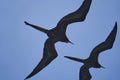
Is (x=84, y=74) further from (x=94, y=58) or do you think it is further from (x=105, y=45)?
(x=105, y=45)

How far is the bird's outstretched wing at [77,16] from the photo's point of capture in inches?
714

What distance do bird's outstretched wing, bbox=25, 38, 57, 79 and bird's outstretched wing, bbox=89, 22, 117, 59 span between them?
206 cm

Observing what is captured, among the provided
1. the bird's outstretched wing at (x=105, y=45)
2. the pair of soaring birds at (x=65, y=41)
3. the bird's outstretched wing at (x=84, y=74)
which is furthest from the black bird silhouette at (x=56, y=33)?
the bird's outstretched wing at (x=84, y=74)

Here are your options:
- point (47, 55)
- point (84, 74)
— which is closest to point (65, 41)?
point (47, 55)

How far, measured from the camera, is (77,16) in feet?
61.5

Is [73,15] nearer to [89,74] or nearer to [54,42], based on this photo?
[54,42]

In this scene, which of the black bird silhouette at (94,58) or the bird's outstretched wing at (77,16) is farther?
the black bird silhouette at (94,58)

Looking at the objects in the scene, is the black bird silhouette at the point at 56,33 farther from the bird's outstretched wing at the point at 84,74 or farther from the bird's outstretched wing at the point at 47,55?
the bird's outstretched wing at the point at 84,74

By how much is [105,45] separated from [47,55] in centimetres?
311

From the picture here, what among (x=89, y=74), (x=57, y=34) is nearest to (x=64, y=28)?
(x=57, y=34)

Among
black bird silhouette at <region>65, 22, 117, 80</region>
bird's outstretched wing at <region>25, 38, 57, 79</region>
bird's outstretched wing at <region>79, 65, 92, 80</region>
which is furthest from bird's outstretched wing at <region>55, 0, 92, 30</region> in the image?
bird's outstretched wing at <region>79, 65, 92, 80</region>

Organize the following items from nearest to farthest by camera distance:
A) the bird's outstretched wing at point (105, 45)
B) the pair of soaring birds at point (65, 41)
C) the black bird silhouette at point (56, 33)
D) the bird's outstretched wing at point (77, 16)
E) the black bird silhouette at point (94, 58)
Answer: the bird's outstretched wing at point (77, 16), the black bird silhouette at point (56, 33), the pair of soaring birds at point (65, 41), the bird's outstretched wing at point (105, 45), the black bird silhouette at point (94, 58)

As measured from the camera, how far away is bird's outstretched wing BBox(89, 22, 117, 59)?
64.9 ft

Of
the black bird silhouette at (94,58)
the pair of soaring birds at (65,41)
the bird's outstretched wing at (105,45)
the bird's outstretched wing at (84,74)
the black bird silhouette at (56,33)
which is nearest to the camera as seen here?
the black bird silhouette at (56,33)
